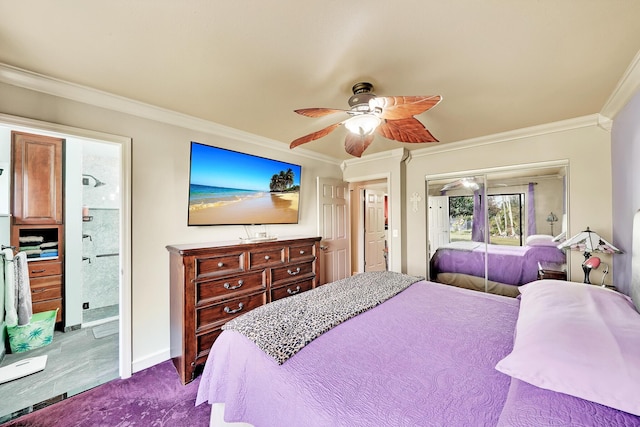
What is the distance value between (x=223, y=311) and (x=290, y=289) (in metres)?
0.78

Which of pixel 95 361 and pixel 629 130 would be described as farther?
pixel 95 361

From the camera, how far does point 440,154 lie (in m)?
3.55

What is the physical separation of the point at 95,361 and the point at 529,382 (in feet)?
11.0

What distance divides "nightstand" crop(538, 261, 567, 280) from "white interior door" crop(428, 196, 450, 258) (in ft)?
3.50

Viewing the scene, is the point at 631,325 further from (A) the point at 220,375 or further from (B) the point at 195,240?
(B) the point at 195,240

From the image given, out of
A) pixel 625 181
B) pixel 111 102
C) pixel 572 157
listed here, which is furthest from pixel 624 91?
pixel 111 102

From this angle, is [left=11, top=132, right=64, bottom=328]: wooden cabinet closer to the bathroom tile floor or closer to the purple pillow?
the bathroom tile floor

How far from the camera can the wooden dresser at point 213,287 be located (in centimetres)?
208

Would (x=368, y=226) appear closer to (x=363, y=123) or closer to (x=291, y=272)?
(x=291, y=272)

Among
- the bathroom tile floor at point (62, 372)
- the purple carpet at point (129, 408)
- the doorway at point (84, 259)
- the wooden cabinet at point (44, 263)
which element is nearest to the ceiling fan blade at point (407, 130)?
the doorway at point (84, 259)

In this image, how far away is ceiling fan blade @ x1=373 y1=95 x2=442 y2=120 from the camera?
144 centimetres

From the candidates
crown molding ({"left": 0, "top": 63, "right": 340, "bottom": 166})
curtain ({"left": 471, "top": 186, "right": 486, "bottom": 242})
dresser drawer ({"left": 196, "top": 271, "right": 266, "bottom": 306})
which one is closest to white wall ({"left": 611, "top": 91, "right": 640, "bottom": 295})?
curtain ({"left": 471, "top": 186, "right": 486, "bottom": 242})

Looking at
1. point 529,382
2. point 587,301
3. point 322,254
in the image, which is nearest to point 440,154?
point 322,254

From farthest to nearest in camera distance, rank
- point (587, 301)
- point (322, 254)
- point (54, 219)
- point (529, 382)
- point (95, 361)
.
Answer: point (322, 254), point (54, 219), point (95, 361), point (587, 301), point (529, 382)
